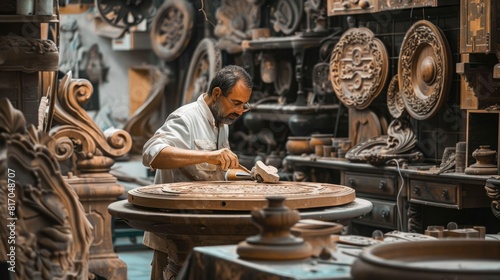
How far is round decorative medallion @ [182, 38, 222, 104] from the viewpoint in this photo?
13422 millimetres

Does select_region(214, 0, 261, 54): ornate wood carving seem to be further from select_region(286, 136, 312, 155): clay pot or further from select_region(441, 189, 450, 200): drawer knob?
select_region(441, 189, 450, 200): drawer knob

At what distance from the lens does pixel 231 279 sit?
4.77 meters

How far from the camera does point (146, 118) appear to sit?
50.9 ft

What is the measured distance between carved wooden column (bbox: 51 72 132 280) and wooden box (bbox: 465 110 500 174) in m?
2.59

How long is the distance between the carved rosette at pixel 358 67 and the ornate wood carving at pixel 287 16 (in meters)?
1.05

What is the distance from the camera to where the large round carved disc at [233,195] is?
20.3 feet

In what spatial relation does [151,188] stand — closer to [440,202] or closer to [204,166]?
[204,166]

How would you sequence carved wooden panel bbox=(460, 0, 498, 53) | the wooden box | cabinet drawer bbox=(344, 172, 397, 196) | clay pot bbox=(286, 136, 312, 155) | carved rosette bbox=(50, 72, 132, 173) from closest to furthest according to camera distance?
carved wooden panel bbox=(460, 0, 498, 53) → the wooden box → carved rosette bbox=(50, 72, 132, 173) → cabinet drawer bbox=(344, 172, 397, 196) → clay pot bbox=(286, 136, 312, 155)

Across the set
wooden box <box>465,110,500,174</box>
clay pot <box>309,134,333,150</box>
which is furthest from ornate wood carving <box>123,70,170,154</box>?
wooden box <box>465,110,500,174</box>

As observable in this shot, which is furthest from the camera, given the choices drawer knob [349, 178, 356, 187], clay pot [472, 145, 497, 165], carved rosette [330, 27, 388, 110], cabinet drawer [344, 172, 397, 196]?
carved rosette [330, 27, 388, 110]

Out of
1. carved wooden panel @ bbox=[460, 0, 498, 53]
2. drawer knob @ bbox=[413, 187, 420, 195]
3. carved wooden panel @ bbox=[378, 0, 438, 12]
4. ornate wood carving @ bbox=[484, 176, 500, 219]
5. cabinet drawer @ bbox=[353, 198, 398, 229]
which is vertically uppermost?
carved wooden panel @ bbox=[378, 0, 438, 12]

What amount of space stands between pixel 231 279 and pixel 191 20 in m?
9.87

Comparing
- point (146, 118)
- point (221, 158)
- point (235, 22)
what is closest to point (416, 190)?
point (221, 158)

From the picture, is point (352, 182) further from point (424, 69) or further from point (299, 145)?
point (424, 69)
